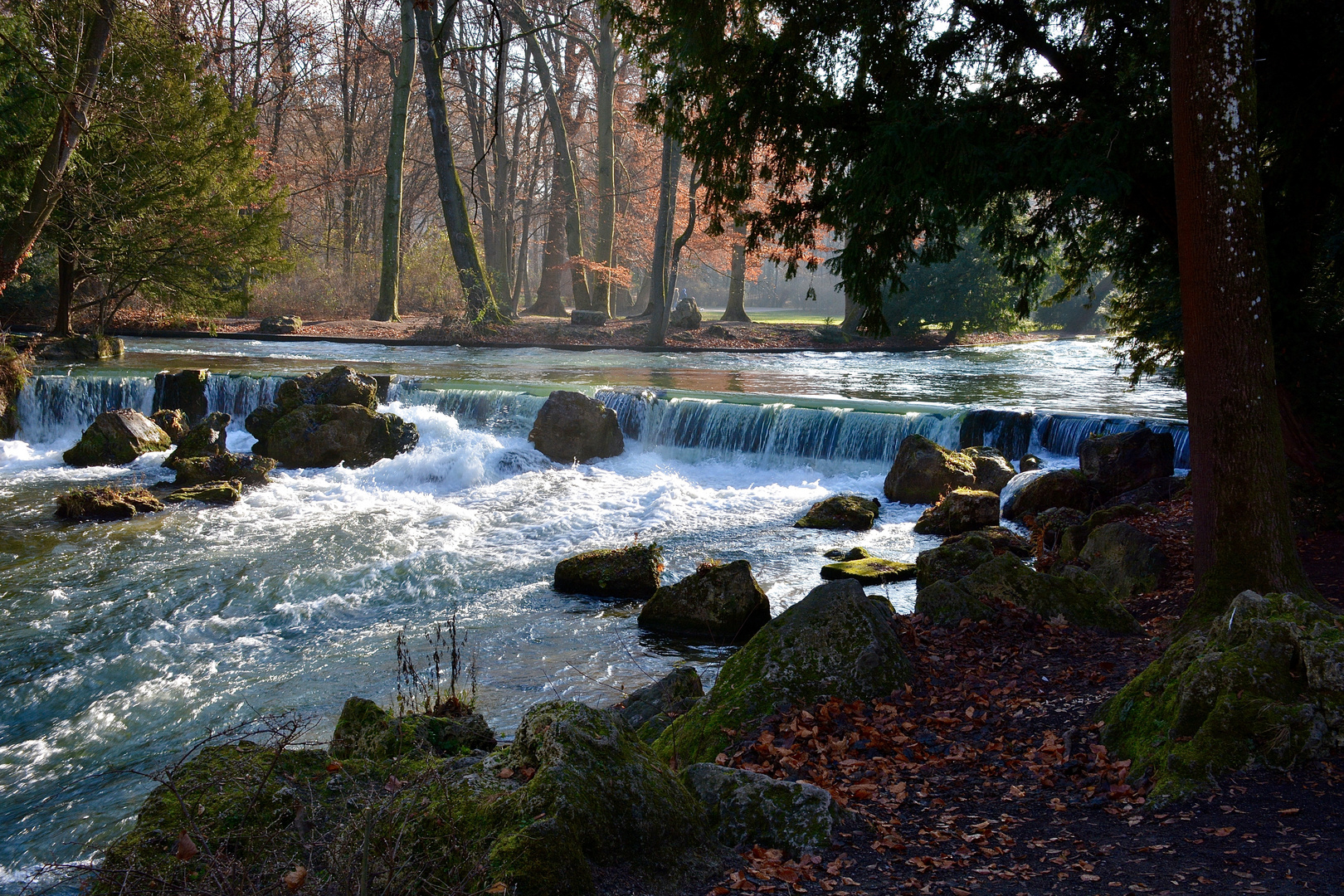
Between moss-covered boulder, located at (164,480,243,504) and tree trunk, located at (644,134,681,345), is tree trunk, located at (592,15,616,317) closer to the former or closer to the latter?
tree trunk, located at (644,134,681,345)

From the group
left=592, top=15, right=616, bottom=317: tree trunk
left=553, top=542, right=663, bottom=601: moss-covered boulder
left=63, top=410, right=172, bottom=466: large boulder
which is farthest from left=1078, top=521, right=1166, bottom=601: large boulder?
left=592, top=15, right=616, bottom=317: tree trunk

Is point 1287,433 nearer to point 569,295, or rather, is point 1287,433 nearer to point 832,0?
point 832,0

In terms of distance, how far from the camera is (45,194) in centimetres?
1592

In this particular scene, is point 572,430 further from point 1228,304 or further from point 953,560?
point 1228,304

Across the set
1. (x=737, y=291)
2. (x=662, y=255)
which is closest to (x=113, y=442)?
(x=662, y=255)

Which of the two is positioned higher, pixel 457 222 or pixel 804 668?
pixel 457 222

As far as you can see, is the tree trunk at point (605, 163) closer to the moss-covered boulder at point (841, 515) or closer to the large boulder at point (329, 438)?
the large boulder at point (329, 438)

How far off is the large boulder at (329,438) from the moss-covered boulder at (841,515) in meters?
7.57

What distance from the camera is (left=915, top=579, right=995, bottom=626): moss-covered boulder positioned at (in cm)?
668

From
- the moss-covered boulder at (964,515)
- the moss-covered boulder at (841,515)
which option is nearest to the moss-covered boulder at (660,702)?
the moss-covered boulder at (841,515)

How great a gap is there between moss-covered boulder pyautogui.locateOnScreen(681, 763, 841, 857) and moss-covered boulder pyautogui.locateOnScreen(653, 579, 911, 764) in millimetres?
1145

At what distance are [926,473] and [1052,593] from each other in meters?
6.66

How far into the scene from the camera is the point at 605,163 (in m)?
34.1

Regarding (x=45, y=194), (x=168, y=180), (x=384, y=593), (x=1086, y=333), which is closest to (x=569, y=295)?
(x=1086, y=333)
